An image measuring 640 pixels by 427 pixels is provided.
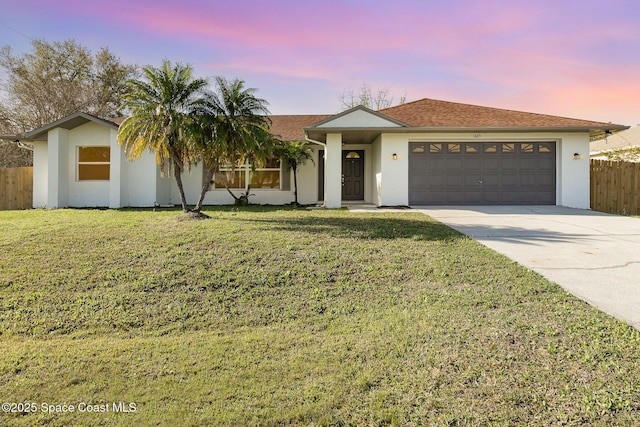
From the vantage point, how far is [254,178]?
16.4 meters

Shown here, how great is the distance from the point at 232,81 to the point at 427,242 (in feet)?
22.1

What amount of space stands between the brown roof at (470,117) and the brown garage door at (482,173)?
0.77 metres

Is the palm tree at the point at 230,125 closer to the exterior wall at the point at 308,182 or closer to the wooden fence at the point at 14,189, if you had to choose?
the exterior wall at the point at 308,182

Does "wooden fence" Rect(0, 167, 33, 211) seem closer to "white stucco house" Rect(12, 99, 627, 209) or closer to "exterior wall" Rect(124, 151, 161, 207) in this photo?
"white stucco house" Rect(12, 99, 627, 209)

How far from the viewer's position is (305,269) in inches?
233

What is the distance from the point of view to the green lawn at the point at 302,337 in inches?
108

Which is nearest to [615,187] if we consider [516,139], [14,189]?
[516,139]

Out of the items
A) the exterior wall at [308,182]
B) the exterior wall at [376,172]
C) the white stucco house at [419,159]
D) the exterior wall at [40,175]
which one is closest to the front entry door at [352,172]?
the exterior wall at [376,172]

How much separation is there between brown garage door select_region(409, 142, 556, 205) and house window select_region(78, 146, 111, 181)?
38.3 feet

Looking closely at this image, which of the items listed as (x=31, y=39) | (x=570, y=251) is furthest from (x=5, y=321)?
(x=31, y=39)

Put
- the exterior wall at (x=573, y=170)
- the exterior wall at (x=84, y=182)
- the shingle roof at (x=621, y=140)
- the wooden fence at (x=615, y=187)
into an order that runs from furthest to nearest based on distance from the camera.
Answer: the shingle roof at (x=621, y=140) < the exterior wall at (x=84, y=182) < the exterior wall at (x=573, y=170) < the wooden fence at (x=615, y=187)

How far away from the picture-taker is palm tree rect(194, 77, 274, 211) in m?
9.73

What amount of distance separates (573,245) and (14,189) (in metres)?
19.2

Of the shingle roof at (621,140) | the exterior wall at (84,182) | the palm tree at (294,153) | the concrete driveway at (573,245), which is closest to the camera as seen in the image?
the concrete driveway at (573,245)
